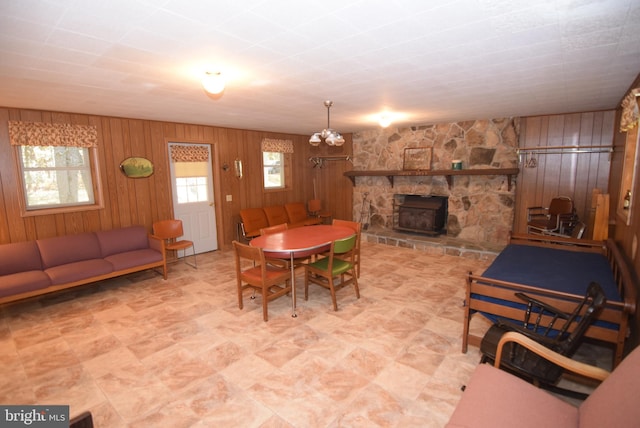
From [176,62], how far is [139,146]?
2.93m

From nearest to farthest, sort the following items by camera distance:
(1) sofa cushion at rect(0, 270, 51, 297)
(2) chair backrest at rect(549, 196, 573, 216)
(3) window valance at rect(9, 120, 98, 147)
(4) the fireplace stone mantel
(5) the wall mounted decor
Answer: (1) sofa cushion at rect(0, 270, 51, 297) < (3) window valance at rect(9, 120, 98, 147) < (2) chair backrest at rect(549, 196, 573, 216) < (5) the wall mounted decor < (4) the fireplace stone mantel

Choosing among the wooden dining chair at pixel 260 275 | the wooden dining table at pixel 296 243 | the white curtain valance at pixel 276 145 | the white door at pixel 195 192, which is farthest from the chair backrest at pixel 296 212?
the wooden dining chair at pixel 260 275

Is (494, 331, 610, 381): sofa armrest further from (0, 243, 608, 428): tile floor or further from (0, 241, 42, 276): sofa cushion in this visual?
(0, 241, 42, 276): sofa cushion

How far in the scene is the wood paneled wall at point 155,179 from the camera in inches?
149

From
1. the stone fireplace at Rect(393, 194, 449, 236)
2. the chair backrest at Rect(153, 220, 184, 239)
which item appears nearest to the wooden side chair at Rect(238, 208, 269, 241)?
the chair backrest at Rect(153, 220, 184, 239)

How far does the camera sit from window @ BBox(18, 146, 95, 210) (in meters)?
3.91

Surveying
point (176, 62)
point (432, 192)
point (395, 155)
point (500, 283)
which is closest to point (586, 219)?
point (432, 192)

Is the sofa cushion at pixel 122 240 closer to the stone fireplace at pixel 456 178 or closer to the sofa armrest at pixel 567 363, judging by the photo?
the stone fireplace at pixel 456 178

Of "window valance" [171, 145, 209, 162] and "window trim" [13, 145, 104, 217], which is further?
"window valance" [171, 145, 209, 162]

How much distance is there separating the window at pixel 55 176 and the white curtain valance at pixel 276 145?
10.1ft

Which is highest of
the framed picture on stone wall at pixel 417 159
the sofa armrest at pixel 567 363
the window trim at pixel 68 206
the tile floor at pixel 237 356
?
the framed picture on stone wall at pixel 417 159

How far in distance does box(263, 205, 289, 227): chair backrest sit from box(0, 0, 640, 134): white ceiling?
289cm

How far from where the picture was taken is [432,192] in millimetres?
6023

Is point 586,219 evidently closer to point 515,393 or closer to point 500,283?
point 500,283
